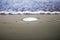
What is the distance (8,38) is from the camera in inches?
48.2

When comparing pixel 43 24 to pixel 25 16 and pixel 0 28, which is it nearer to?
pixel 25 16

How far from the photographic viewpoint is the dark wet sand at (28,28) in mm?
1169

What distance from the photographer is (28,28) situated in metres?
1.20

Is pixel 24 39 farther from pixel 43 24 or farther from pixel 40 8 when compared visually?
pixel 40 8

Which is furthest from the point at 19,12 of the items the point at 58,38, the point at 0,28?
the point at 58,38

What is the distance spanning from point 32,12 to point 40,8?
103 millimetres

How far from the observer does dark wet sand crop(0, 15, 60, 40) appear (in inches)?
46.0

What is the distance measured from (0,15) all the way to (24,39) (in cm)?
42

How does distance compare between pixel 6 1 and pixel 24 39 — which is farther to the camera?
pixel 24 39

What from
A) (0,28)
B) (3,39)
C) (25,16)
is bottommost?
(3,39)

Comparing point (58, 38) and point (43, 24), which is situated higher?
point (43, 24)

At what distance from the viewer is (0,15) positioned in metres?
1.15

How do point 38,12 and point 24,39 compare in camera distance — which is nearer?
point 38,12

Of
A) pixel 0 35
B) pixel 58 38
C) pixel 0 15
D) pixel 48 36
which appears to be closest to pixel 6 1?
pixel 0 15
